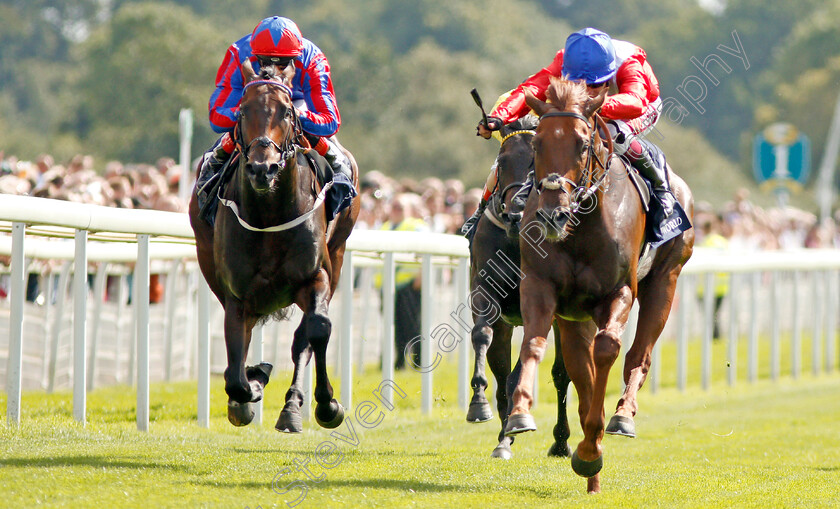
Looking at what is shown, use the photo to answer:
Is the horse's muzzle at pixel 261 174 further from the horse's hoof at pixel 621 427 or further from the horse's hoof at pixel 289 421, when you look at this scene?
the horse's hoof at pixel 621 427

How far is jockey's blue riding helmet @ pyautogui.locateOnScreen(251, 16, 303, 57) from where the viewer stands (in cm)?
623

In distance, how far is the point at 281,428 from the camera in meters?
6.41

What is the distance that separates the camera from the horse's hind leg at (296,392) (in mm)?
6410

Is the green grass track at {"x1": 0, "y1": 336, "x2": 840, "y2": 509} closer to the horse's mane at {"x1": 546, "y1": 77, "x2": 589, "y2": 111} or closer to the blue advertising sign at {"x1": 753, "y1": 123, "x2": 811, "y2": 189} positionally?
the horse's mane at {"x1": 546, "y1": 77, "x2": 589, "y2": 111}

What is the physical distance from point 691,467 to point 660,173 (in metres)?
1.70

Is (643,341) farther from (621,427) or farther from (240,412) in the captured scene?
(240,412)

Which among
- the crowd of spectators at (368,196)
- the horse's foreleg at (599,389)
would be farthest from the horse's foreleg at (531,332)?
the crowd of spectators at (368,196)

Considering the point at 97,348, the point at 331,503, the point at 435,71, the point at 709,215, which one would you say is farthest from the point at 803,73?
the point at 331,503

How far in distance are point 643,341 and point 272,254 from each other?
6.50 ft

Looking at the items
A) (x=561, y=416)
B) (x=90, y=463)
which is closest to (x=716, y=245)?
(x=561, y=416)

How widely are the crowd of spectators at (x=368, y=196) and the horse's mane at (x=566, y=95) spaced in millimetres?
5479

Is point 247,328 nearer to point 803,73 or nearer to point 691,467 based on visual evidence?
point 691,467

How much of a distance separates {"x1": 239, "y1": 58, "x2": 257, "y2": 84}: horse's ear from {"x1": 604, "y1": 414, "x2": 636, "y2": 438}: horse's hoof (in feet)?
7.90

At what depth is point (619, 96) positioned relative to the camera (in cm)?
609
